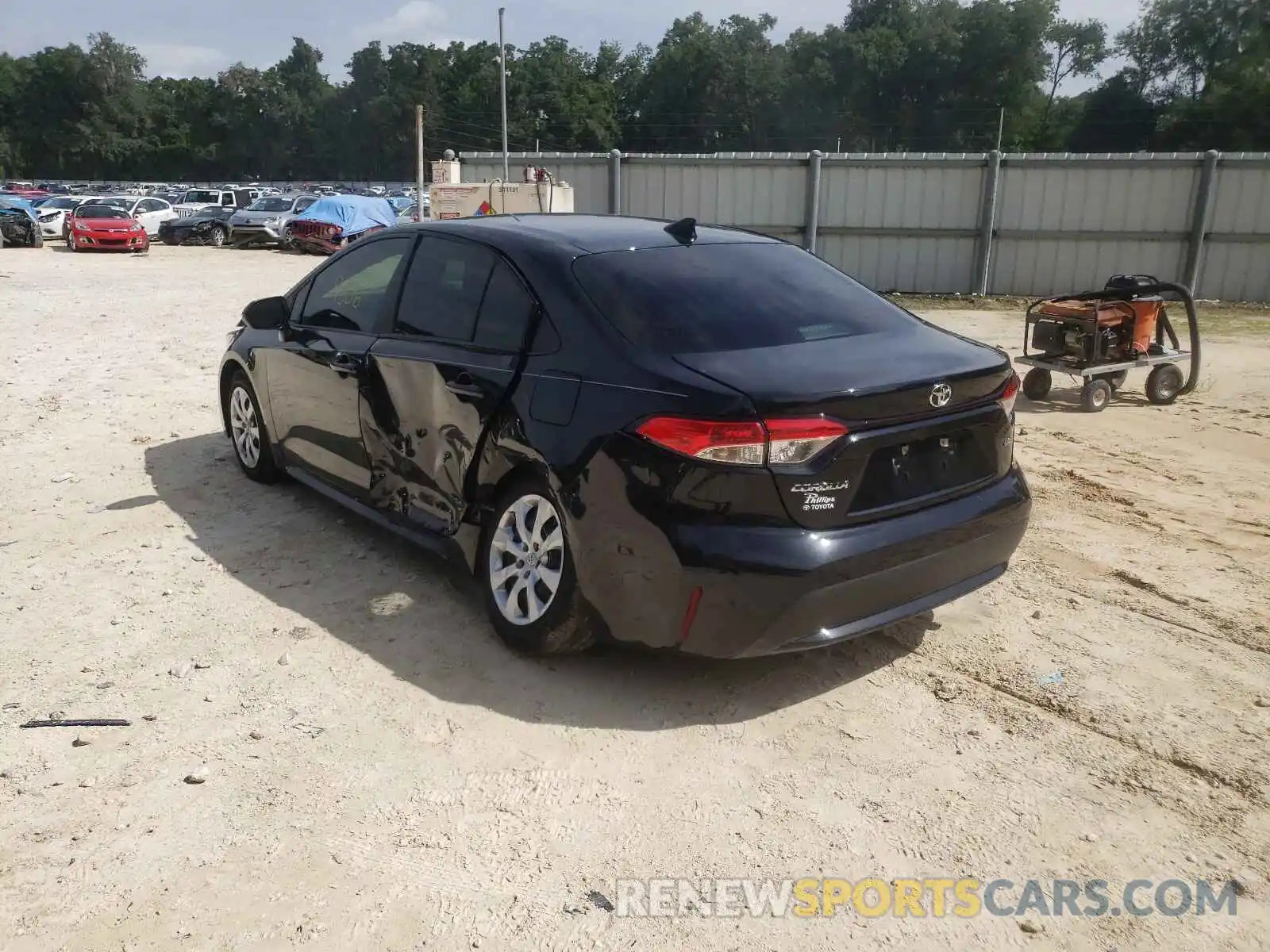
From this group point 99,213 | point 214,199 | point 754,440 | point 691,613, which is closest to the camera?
point 754,440

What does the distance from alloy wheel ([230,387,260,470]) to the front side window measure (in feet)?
2.95

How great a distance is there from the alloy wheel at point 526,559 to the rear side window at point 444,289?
2.62 feet

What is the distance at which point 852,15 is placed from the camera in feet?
254

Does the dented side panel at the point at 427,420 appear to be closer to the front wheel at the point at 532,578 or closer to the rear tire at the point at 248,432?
the front wheel at the point at 532,578

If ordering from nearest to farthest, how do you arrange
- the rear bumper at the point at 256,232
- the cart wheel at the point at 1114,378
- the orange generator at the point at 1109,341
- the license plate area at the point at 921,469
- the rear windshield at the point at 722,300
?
the license plate area at the point at 921,469, the rear windshield at the point at 722,300, the orange generator at the point at 1109,341, the cart wheel at the point at 1114,378, the rear bumper at the point at 256,232

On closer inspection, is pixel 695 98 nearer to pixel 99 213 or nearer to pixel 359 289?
pixel 99 213

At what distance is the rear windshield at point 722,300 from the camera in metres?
3.61

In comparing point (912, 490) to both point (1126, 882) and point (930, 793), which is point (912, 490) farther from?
point (1126, 882)

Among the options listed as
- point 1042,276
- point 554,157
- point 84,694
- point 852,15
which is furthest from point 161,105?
point 84,694

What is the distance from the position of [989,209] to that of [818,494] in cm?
1533

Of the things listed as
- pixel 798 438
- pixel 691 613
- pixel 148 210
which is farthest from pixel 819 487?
pixel 148 210

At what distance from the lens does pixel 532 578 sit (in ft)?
12.5

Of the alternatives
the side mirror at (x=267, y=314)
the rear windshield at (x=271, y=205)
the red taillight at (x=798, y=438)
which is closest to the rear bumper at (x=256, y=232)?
the rear windshield at (x=271, y=205)

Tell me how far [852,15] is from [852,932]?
84352mm
